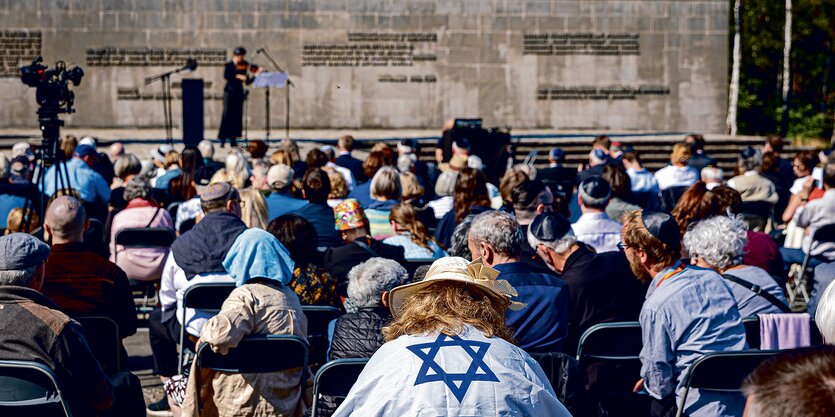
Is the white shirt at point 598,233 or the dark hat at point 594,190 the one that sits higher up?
the dark hat at point 594,190

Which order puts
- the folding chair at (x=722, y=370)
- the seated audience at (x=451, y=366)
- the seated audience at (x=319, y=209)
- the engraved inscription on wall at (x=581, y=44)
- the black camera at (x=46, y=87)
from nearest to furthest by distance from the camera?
the seated audience at (x=451, y=366) < the folding chair at (x=722, y=370) < the seated audience at (x=319, y=209) < the black camera at (x=46, y=87) < the engraved inscription on wall at (x=581, y=44)

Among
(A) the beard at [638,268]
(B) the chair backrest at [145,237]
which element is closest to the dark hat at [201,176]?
(B) the chair backrest at [145,237]

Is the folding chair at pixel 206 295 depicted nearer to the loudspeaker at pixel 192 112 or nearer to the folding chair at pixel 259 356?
the folding chair at pixel 259 356

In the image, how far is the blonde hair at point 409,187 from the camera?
8.79 meters

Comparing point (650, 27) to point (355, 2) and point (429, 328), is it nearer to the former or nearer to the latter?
point (355, 2)

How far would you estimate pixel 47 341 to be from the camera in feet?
13.6

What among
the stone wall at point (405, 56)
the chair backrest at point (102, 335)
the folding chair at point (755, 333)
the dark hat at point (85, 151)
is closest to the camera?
the folding chair at point (755, 333)

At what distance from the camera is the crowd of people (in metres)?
2.66

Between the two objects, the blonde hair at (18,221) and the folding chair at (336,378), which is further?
the blonde hair at (18,221)

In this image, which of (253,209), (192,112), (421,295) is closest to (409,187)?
(253,209)

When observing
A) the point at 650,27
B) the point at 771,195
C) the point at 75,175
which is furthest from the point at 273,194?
the point at 650,27

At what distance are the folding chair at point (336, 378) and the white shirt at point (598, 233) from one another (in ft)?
10.2

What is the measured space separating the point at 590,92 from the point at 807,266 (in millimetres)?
14261

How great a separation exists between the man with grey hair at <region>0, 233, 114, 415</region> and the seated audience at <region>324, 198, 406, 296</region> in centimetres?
222
